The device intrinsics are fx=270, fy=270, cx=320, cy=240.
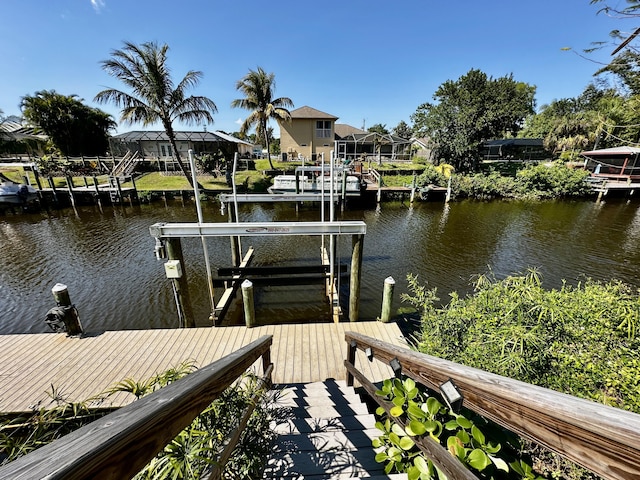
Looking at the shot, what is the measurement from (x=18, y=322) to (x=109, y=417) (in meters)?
9.60

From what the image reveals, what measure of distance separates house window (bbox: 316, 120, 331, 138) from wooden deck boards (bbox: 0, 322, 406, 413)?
95.9ft

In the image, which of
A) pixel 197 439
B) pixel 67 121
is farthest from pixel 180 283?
pixel 67 121

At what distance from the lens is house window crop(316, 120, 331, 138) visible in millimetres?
31078

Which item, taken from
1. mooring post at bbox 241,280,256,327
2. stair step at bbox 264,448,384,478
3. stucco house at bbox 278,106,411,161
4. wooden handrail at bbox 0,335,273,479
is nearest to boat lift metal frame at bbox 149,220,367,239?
mooring post at bbox 241,280,256,327

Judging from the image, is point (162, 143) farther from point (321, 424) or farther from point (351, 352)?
point (321, 424)

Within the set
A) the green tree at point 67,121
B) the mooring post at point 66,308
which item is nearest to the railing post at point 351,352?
the mooring post at point 66,308

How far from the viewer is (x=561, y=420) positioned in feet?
2.59

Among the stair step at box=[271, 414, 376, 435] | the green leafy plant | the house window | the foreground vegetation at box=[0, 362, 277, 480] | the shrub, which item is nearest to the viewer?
the green leafy plant

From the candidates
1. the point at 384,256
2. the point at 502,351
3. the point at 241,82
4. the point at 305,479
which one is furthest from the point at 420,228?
the point at 241,82

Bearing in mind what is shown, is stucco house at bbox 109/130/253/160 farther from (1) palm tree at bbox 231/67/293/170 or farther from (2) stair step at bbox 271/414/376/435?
(2) stair step at bbox 271/414/376/435

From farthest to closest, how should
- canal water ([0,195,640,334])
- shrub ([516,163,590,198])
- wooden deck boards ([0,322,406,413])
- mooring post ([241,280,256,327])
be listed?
shrub ([516,163,590,198]) < canal water ([0,195,640,334]) < mooring post ([241,280,256,327]) < wooden deck boards ([0,322,406,413])

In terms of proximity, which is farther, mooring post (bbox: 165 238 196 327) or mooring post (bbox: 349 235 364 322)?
mooring post (bbox: 349 235 364 322)

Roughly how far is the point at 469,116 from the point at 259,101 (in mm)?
19576

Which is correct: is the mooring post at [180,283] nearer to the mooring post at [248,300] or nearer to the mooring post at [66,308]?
the mooring post at [248,300]
